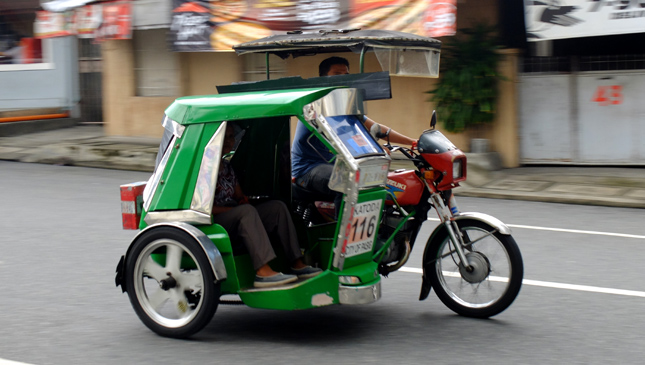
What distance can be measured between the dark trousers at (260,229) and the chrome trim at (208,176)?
0.19 metres

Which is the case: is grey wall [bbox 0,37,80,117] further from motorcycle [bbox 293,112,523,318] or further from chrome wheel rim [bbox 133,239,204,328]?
motorcycle [bbox 293,112,523,318]

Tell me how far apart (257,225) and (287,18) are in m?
9.56

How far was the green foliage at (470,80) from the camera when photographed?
13.0 meters

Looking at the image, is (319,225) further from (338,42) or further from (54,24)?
(54,24)

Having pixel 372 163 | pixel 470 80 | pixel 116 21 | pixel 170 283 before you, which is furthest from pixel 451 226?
pixel 116 21

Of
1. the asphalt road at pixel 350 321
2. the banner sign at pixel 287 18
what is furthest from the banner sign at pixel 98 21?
the asphalt road at pixel 350 321

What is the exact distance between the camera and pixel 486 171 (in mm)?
12555

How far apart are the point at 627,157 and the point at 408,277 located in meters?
7.86

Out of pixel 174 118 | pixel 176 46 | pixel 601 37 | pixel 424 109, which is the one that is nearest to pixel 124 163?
pixel 176 46

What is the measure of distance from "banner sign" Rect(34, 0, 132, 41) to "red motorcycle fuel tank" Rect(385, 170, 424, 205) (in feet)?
37.2

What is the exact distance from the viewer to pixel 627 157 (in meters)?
13.1

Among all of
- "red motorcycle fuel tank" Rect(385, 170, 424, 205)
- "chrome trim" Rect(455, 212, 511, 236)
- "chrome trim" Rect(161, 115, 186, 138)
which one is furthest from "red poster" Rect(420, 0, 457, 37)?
"chrome trim" Rect(161, 115, 186, 138)

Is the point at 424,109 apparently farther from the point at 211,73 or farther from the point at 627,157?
the point at 211,73

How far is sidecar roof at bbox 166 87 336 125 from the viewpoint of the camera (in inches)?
187
